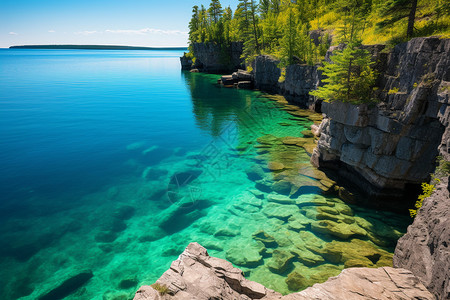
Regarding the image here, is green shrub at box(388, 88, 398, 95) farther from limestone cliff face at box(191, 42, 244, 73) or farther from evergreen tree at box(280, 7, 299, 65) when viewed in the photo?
limestone cliff face at box(191, 42, 244, 73)

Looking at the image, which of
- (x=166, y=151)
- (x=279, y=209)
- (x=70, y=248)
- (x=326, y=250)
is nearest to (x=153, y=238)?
(x=70, y=248)

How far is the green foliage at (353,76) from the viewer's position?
58.1ft

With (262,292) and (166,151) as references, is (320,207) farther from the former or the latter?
(166,151)

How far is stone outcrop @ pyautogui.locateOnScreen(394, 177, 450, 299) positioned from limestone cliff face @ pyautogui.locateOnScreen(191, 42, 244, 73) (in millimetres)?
97001

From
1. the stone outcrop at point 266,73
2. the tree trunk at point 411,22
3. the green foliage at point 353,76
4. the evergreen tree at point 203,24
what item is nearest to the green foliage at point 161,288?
the green foliage at point 353,76

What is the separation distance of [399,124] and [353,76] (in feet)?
16.5

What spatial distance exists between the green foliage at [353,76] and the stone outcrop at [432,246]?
907 cm

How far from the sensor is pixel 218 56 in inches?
4203

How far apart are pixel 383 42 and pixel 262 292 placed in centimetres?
1984

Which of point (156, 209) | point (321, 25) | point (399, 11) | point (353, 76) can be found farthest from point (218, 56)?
point (156, 209)

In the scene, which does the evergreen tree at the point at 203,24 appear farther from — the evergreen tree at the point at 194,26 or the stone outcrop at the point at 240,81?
the stone outcrop at the point at 240,81

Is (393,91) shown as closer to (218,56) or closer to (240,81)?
(240,81)

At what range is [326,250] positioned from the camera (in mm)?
14586

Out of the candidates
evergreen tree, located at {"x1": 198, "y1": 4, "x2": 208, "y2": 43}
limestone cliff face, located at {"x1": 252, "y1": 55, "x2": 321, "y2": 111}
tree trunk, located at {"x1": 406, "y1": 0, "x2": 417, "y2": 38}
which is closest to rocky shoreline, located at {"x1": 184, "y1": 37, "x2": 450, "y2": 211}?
tree trunk, located at {"x1": 406, "y1": 0, "x2": 417, "y2": 38}
